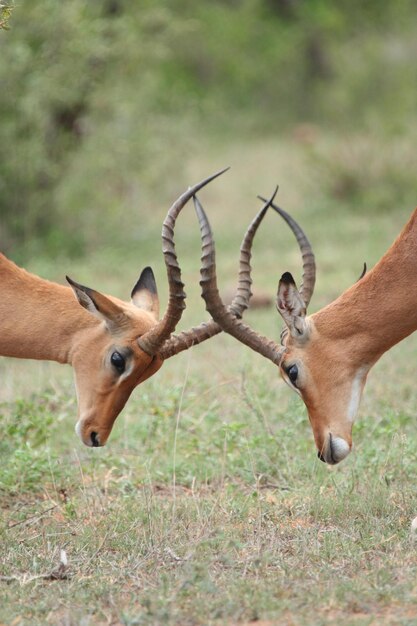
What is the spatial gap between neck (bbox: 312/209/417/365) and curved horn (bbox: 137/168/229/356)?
0.70 meters

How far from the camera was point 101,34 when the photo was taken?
12.7 meters

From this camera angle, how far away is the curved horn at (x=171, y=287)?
4.94m

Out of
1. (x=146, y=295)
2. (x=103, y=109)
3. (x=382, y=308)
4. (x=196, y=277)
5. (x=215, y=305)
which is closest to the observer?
(x=215, y=305)

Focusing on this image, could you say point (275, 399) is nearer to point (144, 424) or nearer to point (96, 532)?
point (144, 424)

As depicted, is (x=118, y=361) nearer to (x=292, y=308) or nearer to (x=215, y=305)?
(x=215, y=305)

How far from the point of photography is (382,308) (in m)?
5.15

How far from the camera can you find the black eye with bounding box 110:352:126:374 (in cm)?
520

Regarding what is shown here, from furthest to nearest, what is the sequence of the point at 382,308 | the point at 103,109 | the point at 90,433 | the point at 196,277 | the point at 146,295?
1. the point at 103,109
2. the point at 196,277
3. the point at 146,295
4. the point at 90,433
5. the point at 382,308

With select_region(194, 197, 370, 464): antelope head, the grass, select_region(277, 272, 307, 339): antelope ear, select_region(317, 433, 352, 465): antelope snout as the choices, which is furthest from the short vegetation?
select_region(277, 272, 307, 339): antelope ear

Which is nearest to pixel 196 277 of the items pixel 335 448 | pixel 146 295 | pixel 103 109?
pixel 103 109

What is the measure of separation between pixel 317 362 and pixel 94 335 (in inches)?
41.8

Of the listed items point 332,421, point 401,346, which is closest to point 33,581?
point 332,421

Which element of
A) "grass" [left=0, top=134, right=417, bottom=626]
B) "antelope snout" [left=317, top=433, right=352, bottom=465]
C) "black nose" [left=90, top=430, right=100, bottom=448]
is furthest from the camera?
"black nose" [left=90, top=430, right=100, bottom=448]

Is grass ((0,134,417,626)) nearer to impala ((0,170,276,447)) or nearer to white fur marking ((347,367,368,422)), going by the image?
white fur marking ((347,367,368,422))
